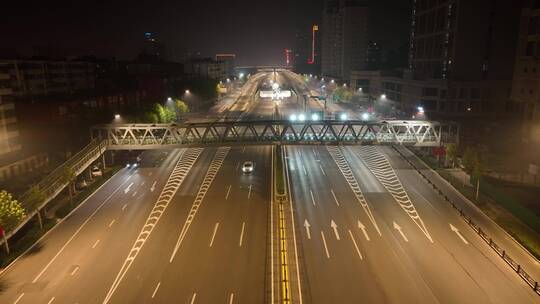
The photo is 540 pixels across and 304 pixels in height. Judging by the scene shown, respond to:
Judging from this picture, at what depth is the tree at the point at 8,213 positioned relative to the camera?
31234 millimetres

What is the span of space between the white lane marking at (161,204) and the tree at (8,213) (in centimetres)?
994

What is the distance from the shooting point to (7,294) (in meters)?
26.2

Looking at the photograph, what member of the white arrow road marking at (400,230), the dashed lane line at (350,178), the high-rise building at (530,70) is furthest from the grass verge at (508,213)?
the high-rise building at (530,70)

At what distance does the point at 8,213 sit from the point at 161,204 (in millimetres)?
14535

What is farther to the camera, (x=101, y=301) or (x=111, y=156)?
(x=111, y=156)

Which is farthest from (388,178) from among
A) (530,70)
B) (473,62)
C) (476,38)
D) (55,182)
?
(476,38)

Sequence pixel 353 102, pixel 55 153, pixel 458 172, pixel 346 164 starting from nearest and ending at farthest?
pixel 458 172
pixel 346 164
pixel 55 153
pixel 353 102

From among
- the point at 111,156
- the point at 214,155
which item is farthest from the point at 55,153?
the point at 214,155

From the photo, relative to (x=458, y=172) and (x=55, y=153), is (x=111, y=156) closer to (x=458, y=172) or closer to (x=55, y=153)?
(x=55, y=153)

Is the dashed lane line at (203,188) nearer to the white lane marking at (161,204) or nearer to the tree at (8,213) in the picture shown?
the white lane marking at (161,204)

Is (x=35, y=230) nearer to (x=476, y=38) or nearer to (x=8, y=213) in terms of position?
(x=8, y=213)

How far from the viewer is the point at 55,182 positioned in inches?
1660

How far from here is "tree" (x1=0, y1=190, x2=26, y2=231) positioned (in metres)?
31.2

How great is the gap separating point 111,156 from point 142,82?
60656mm
